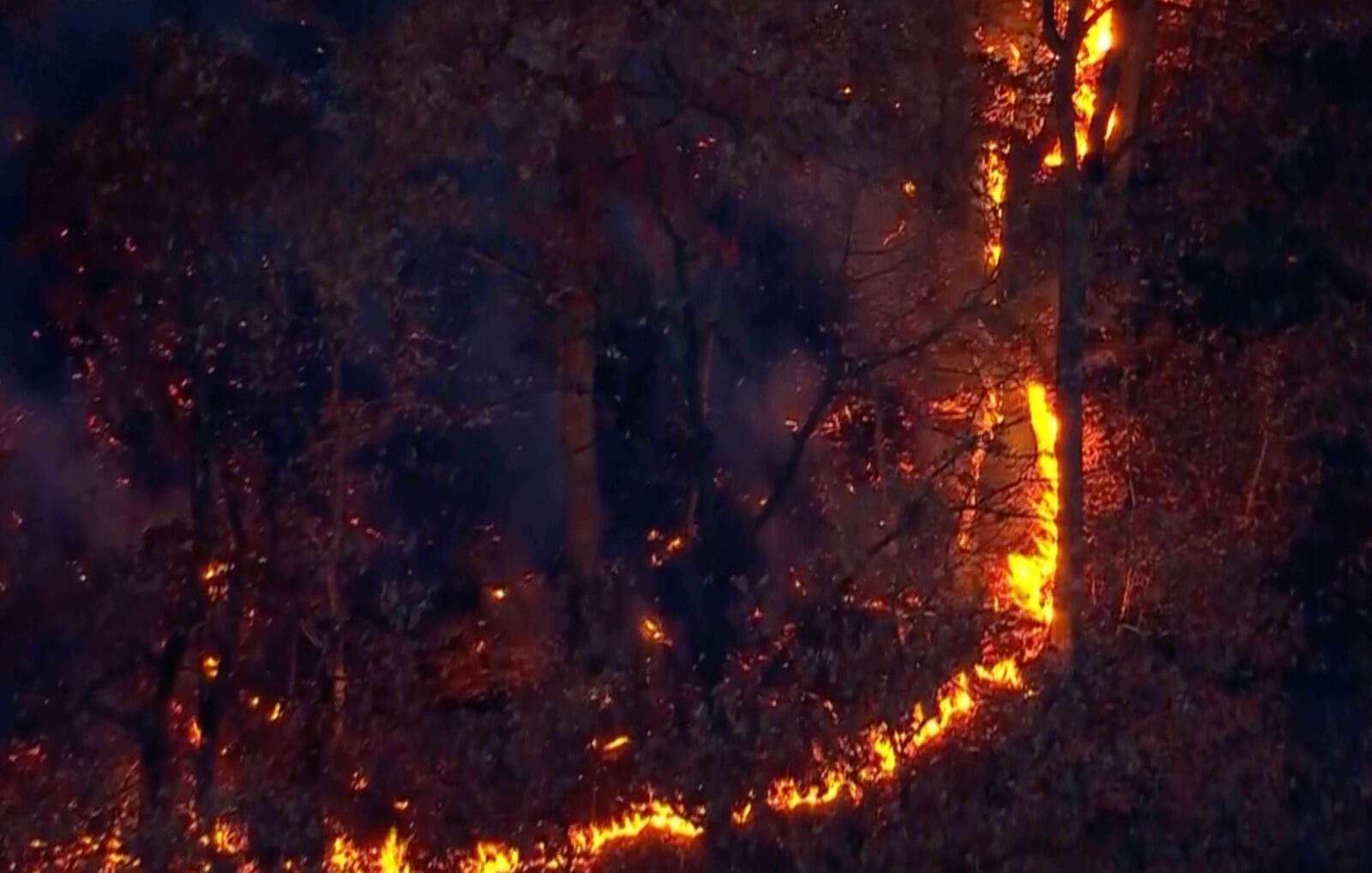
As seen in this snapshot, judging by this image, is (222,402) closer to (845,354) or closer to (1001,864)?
(845,354)

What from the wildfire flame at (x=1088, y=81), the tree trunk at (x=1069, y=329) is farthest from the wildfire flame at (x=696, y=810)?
the wildfire flame at (x=1088, y=81)

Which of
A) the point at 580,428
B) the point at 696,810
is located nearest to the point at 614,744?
the point at 696,810

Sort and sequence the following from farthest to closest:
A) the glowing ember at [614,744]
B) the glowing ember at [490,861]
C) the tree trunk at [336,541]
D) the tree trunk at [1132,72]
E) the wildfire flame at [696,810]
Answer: the tree trunk at [1132,72]
the tree trunk at [336,541]
the glowing ember at [614,744]
the glowing ember at [490,861]
the wildfire flame at [696,810]

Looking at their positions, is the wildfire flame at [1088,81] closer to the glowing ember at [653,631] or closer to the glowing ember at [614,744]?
the glowing ember at [653,631]

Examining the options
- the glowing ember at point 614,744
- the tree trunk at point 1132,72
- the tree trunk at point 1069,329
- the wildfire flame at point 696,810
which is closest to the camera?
the wildfire flame at point 696,810

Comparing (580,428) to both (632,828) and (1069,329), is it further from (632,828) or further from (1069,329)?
(632,828)

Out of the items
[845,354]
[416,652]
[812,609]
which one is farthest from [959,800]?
[845,354]
